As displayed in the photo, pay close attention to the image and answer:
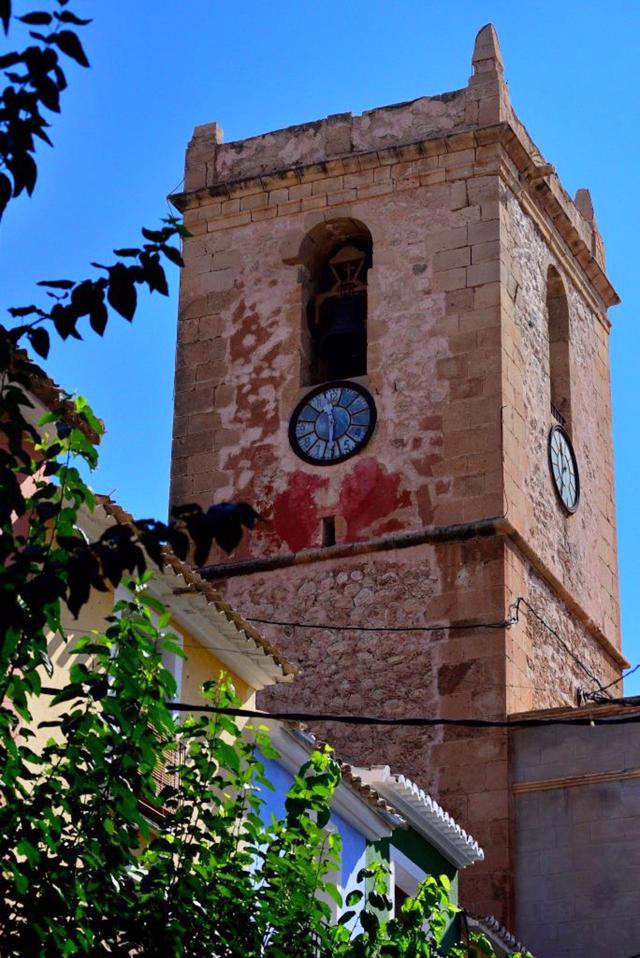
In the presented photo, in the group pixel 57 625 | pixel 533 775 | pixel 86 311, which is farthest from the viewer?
pixel 533 775

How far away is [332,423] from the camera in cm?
2542

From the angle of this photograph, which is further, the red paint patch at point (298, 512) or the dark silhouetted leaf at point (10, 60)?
the red paint patch at point (298, 512)

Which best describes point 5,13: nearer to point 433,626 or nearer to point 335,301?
point 433,626

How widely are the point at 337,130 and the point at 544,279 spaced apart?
9.25 feet

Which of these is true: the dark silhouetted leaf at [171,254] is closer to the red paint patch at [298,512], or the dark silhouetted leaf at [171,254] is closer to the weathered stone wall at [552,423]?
the weathered stone wall at [552,423]

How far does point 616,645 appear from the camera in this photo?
2705 cm

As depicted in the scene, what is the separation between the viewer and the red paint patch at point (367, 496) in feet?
80.6

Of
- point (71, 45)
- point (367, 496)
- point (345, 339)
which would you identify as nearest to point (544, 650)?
point (367, 496)

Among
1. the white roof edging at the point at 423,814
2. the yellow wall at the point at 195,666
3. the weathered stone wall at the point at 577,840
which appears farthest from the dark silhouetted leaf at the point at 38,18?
the weathered stone wall at the point at 577,840

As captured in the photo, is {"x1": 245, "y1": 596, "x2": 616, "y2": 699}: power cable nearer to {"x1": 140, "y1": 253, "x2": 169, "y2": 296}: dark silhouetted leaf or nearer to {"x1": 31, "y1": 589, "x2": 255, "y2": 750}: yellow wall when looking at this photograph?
{"x1": 31, "y1": 589, "x2": 255, "y2": 750}: yellow wall

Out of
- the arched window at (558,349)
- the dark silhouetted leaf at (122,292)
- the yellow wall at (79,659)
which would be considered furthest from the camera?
the arched window at (558,349)

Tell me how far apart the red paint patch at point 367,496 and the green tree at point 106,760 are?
11.8 metres

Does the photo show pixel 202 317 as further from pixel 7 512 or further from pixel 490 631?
pixel 7 512

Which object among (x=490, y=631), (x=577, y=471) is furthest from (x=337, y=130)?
(x=490, y=631)
